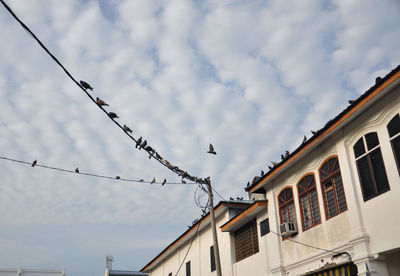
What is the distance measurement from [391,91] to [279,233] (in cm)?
681

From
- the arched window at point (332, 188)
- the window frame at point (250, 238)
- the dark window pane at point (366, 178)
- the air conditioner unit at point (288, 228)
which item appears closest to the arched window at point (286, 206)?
the air conditioner unit at point (288, 228)

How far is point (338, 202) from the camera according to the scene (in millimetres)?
12734

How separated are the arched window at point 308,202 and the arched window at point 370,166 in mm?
2254

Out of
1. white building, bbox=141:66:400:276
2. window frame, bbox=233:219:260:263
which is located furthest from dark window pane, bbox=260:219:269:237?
window frame, bbox=233:219:260:263

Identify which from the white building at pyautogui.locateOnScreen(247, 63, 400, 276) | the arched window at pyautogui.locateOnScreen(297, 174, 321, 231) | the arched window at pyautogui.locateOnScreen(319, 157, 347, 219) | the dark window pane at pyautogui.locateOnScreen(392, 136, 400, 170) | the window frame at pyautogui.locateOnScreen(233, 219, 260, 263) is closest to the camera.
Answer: the dark window pane at pyautogui.locateOnScreen(392, 136, 400, 170)

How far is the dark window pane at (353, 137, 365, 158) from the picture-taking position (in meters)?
12.1

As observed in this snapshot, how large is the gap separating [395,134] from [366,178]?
1.57 meters

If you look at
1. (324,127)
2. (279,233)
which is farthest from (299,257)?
(324,127)

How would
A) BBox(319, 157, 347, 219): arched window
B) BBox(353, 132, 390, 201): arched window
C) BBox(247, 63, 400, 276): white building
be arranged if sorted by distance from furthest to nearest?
BBox(319, 157, 347, 219): arched window
BBox(353, 132, 390, 201): arched window
BBox(247, 63, 400, 276): white building

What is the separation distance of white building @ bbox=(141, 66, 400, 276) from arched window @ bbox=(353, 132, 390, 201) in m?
0.03

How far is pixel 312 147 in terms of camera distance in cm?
1387

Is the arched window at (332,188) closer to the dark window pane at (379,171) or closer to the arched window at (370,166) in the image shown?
the arched window at (370,166)

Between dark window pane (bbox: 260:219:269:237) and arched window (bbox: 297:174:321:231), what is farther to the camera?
dark window pane (bbox: 260:219:269:237)

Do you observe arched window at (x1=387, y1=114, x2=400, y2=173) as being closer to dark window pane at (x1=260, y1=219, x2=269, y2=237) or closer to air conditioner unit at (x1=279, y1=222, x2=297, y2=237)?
air conditioner unit at (x1=279, y1=222, x2=297, y2=237)
